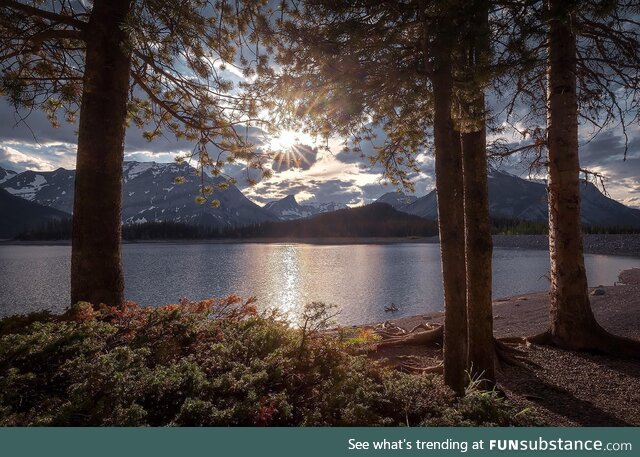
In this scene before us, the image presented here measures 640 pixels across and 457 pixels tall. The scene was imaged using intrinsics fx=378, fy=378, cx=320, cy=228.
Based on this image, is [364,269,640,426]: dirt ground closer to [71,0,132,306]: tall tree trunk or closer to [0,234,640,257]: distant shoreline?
[71,0,132,306]: tall tree trunk

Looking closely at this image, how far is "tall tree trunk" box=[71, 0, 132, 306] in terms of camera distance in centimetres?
605

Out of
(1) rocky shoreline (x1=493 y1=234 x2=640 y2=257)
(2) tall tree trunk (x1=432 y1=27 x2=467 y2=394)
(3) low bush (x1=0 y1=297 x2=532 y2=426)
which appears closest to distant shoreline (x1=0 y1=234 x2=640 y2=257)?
(1) rocky shoreline (x1=493 y1=234 x2=640 y2=257)

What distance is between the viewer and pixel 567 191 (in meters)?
8.16

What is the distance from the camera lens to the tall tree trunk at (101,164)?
19.9ft

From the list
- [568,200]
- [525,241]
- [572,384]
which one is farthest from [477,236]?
[525,241]

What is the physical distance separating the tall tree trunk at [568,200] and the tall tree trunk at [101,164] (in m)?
8.60

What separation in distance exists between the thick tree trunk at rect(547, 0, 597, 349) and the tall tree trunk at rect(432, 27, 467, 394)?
438cm

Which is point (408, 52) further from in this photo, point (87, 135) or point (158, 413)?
point (158, 413)

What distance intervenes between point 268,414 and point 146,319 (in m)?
2.74

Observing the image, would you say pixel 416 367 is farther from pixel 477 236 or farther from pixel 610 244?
pixel 610 244

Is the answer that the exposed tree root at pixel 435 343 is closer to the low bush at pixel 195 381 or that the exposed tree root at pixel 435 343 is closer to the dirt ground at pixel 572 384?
the dirt ground at pixel 572 384

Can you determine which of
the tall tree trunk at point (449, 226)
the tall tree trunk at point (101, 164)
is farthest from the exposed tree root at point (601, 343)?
the tall tree trunk at point (101, 164)

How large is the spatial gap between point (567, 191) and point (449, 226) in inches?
187

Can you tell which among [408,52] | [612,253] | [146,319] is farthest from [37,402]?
[612,253]
